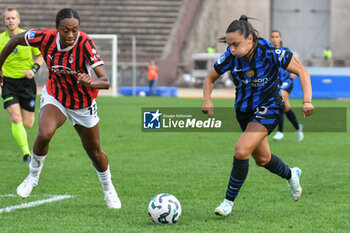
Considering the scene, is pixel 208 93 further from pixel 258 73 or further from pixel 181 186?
pixel 181 186

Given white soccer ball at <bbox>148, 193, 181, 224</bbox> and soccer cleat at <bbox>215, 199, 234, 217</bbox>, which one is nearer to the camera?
white soccer ball at <bbox>148, 193, 181, 224</bbox>

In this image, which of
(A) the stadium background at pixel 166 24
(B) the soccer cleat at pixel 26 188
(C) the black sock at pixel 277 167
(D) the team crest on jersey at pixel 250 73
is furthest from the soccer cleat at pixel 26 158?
(A) the stadium background at pixel 166 24

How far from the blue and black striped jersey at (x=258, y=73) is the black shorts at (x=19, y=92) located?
4.39 metres

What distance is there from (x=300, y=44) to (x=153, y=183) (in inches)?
1583

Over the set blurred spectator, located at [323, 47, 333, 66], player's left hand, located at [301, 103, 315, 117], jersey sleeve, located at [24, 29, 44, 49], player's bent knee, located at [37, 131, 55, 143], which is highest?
jersey sleeve, located at [24, 29, 44, 49]

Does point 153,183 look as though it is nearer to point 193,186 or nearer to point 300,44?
point 193,186

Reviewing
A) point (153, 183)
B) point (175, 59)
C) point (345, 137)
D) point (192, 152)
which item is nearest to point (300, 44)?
point (175, 59)

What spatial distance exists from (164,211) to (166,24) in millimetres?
33585

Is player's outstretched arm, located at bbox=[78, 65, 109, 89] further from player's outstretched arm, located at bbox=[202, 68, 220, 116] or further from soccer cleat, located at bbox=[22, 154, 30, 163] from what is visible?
soccer cleat, located at bbox=[22, 154, 30, 163]

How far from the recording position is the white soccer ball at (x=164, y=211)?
571 cm

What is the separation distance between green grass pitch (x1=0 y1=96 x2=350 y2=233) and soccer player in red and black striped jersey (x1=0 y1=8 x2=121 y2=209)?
1.54ft

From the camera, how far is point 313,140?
1294cm

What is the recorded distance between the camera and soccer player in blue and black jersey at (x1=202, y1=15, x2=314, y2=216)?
5785 mm

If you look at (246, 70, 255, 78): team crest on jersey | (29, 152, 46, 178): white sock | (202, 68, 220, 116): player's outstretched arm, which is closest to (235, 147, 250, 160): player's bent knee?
(202, 68, 220, 116): player's outstretched arm
